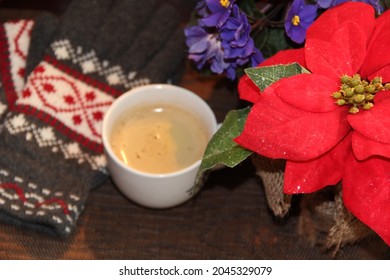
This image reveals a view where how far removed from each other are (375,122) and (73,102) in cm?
35

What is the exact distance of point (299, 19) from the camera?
502 millimetres

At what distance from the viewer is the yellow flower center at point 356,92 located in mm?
417

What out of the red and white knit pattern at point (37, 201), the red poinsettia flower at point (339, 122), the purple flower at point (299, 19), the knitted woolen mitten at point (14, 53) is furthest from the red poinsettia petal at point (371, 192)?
the knitted woolen mitten at point (14, 53)

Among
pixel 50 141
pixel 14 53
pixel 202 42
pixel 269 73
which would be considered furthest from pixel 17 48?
pixel 269 73

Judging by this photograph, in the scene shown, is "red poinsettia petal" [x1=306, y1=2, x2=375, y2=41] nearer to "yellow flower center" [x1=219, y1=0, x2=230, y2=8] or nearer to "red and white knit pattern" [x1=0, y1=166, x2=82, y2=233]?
"yellow flower center" [x1=219, y1=0, x2=230, y2=8]

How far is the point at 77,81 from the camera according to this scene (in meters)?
0.67

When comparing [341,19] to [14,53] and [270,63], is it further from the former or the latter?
[14,53]

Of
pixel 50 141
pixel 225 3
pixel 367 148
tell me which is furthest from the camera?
pixel 50 141

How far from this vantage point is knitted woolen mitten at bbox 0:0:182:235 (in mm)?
600

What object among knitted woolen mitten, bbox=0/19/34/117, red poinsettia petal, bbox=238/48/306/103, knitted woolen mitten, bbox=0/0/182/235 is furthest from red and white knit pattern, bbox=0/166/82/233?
red poinsettia petal, bbox=238/48/306/103

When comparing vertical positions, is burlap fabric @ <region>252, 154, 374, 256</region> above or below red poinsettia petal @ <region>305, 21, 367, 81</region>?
below

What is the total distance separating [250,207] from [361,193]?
0.21m

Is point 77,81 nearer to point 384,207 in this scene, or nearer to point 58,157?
point 58,157

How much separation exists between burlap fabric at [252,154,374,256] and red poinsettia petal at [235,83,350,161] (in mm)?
81
